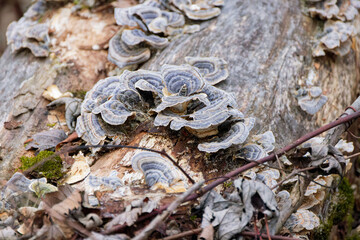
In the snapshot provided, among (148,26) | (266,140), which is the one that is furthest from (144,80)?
(148,26)

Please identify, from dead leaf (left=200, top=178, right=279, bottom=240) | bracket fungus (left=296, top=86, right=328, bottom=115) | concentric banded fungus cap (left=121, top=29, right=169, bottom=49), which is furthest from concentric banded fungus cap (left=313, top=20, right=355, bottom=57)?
dead leaf (left=200, top=178, right=279, bottom=240)

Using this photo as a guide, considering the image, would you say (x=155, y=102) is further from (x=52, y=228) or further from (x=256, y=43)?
(x=256, y=43)

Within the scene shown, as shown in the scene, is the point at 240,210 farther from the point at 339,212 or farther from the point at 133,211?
the point at 339,212

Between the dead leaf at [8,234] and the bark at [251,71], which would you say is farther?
the bark at [251,71]

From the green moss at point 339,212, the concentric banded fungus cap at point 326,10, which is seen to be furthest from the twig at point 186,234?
the concentric banded fungus cap at point 326,10

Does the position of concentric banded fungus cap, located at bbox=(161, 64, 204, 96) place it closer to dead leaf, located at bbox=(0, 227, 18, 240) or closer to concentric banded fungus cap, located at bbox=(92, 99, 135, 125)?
concentric banded fungus cap, located at bbox=(92, 99, 135, 125)

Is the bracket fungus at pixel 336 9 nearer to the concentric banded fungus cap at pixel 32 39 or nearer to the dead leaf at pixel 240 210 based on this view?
the dead leaf at pixel 240 210
